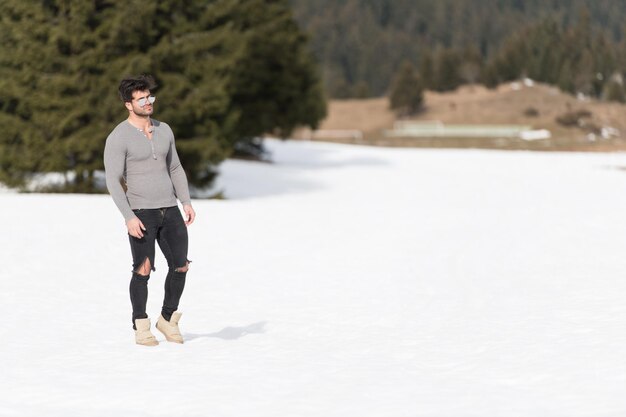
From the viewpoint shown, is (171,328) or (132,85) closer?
(132,85)

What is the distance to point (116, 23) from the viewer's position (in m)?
24.6

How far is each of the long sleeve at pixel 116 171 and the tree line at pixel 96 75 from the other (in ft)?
55.4

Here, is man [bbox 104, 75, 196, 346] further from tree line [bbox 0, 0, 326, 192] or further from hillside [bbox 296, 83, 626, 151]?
hillside [bbox 296, 83, 626, 151]

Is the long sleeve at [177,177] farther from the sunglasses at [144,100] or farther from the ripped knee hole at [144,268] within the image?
the ripped knee hole at [144,268]

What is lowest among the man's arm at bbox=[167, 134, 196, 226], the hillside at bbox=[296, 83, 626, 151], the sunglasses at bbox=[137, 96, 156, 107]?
the hillside at bbox=[296, 83, 626, 151]

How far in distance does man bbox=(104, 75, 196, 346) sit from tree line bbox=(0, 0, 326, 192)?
16.7 m

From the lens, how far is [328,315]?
420 inches

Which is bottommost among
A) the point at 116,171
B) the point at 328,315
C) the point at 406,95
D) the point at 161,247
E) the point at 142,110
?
the point at 406,95

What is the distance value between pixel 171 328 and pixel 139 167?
146 cm

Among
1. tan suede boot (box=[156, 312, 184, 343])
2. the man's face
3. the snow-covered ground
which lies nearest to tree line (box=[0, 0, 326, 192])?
the snow-covered ground

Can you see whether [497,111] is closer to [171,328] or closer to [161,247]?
[171,328]

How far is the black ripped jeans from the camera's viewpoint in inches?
328

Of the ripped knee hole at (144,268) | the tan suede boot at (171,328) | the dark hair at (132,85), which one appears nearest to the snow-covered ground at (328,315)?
the tan suede boot at (171,328)

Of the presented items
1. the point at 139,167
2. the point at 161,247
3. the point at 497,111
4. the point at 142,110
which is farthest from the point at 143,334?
the point at 497,111
